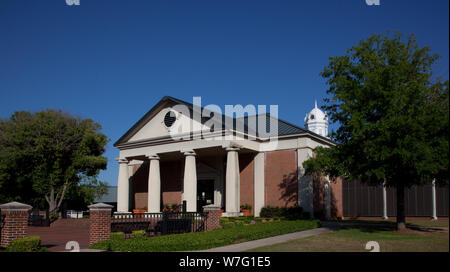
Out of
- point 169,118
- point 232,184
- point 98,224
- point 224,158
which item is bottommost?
point 98,224

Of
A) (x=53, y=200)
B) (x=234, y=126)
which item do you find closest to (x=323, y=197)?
(x=234, y=126)

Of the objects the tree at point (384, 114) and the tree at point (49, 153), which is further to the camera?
the tree at point (49, 153)

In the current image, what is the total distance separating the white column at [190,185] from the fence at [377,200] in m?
12.7

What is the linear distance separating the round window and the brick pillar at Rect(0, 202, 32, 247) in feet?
62.4

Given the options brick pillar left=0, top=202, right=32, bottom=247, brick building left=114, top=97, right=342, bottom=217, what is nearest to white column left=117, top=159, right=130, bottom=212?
brick building left=114, top=97, right=342, bottom=217

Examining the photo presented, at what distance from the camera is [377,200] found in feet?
103

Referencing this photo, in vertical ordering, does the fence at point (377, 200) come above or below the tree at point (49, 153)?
below

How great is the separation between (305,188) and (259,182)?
12.6 feet

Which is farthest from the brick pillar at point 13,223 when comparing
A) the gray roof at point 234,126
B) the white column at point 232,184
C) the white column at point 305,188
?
the white column at point 305,188

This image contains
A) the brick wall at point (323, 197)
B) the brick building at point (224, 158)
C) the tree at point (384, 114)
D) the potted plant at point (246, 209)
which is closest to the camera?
the tree at point (384, 114)

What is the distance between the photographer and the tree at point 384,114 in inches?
466

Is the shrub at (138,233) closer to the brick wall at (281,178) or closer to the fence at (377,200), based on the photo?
the brick wall at (281,178)

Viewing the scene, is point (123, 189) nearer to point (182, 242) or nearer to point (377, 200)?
point (377, 200)
